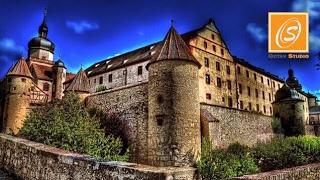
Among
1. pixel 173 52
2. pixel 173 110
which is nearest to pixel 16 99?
pixel 173 52

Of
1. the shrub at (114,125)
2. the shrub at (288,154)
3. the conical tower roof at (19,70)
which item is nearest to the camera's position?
the shrub at (288,154)

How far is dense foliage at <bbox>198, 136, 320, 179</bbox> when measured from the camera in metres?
20.1

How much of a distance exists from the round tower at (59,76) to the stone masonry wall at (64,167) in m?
42.9

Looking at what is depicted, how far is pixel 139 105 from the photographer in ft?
78.4

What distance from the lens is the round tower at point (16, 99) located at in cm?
3409

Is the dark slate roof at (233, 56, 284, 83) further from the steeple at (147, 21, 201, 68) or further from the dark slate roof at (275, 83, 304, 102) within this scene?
the steeple at (147, 21, 201, 68)

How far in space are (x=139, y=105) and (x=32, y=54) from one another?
39.0 metres

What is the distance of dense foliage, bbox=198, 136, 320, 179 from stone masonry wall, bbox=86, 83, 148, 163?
4396mm

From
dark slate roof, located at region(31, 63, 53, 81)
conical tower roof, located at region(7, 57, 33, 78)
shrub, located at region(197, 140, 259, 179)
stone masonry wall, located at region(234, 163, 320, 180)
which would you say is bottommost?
shrub, located at region(197, 140, 259, 179)

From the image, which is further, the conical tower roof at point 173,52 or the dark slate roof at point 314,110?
the dark slate roof at point 314,110

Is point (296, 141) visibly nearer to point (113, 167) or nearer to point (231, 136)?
point (231, 136)

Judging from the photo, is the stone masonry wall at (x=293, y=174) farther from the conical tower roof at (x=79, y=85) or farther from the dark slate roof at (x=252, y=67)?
the dark slate roof at (x=252, y=67)

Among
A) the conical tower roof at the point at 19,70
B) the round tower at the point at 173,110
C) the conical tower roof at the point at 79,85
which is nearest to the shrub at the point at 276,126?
the round tower at the point at 173,110

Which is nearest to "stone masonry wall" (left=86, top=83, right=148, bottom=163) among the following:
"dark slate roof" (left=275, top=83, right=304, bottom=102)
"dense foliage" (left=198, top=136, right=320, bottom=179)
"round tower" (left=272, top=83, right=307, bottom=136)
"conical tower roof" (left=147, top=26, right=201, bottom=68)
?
"conical tower roof" (left=147, top=26, right=201, bottom=68)
